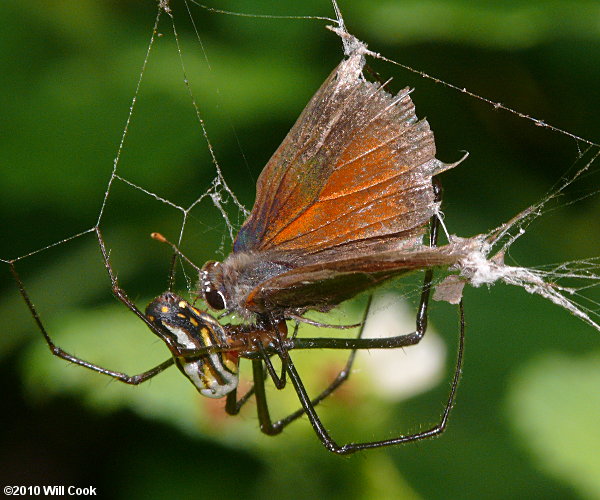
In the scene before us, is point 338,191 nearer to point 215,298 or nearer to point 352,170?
point 352,170

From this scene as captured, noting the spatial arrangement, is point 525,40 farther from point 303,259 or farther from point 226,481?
point 226,481

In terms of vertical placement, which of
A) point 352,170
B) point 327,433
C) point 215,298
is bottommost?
point 327,433

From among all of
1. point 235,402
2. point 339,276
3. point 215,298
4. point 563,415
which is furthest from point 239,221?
point 339,276

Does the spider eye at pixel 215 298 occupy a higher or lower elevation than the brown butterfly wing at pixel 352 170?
lower

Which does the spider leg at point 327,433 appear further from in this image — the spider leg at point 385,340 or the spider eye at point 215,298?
the spider eye at point 215,298

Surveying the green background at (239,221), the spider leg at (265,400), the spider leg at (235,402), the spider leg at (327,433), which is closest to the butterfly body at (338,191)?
the spider leg at (327,433)

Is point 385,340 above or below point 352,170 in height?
below
